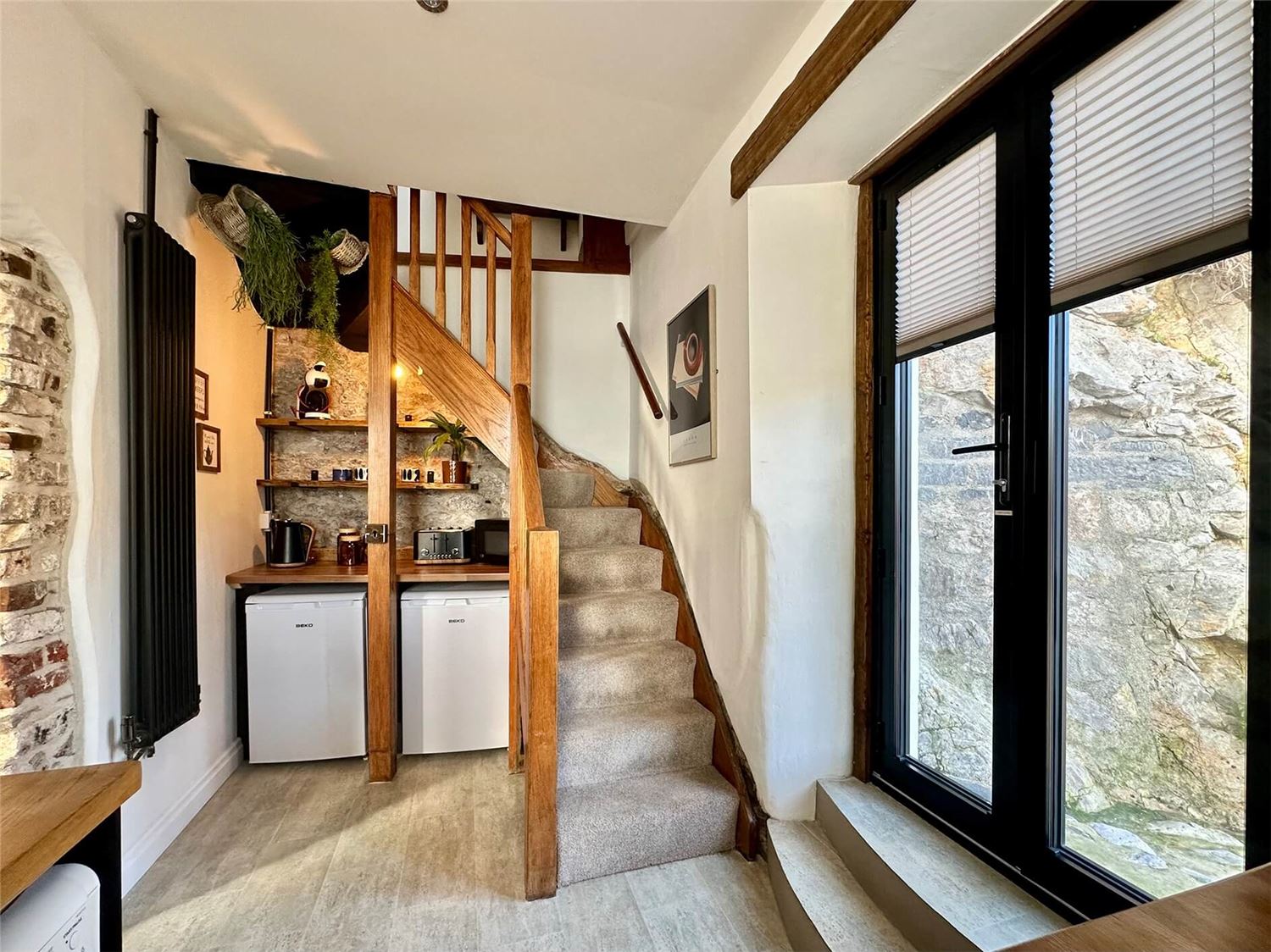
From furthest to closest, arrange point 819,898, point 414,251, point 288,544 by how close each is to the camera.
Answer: point 288,544 < point 414,251 < point 819,898

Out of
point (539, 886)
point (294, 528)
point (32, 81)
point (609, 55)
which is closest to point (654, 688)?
point (539, 886)

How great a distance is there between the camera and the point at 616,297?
3877 mm

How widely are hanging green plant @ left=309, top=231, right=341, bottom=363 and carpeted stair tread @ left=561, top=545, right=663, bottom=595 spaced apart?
1.61 meters

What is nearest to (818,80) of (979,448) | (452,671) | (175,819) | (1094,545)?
(979,448)

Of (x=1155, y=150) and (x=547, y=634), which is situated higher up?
(x=1155, y=150)

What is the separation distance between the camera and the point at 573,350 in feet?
12.6

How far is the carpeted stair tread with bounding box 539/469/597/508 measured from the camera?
347 centimetres

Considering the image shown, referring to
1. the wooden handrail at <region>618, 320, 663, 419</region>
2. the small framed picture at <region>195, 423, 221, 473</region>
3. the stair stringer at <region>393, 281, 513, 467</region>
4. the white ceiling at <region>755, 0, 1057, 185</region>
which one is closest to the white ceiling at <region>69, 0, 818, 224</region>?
the white ceiling at <region>755, 0, 1057, 185</region>

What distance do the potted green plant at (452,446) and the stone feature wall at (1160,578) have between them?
2942mm

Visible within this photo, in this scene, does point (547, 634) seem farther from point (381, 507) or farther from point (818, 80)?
point (818, 80)

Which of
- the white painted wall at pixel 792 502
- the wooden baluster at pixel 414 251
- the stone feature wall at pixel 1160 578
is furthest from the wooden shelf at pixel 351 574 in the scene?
the stone feature wall at pixel 1160 578

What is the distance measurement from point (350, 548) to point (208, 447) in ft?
3.10

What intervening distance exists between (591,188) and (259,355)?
7.10 feet

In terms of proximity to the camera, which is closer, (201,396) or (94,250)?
(94,250)
